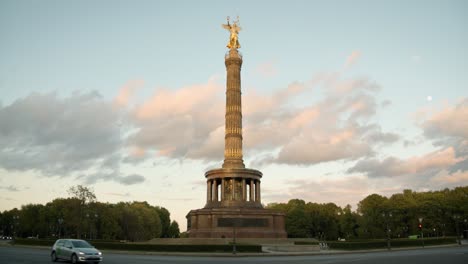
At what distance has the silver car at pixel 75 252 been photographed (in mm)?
20219

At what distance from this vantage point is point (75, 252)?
20.5 metres

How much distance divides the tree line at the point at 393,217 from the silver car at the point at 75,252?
55.6 metres

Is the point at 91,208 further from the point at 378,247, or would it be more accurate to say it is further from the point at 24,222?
the point at 378,247

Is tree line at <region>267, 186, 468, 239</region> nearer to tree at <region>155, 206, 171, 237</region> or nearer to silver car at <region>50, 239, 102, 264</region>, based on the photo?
tree at <region>155, 206, 171, 237</region>

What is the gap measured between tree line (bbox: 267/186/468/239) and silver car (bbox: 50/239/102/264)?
55.6 meters

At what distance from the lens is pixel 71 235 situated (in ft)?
293

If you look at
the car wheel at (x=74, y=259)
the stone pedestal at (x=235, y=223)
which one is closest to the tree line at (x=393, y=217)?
the stone pedestal at (x=235, y=223)

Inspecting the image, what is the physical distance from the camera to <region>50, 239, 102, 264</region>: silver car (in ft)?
66.3

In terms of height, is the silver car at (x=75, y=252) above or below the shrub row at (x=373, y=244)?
above

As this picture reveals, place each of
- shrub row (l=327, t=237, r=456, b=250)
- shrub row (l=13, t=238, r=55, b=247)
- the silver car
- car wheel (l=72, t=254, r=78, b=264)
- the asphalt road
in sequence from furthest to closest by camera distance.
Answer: shrub row (l=327, t=237, r=456, b=250) < shrub row (l=13, t=238, r=55, b=247) < the asphalt road < car wheel (l=72, t=254, r=78, b=264) < the silver car

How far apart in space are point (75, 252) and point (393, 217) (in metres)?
74.7

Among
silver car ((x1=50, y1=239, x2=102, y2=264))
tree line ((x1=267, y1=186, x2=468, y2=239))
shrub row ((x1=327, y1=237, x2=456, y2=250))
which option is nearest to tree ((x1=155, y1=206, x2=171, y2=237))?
tree line ((x1=267, y1=186, x2=468, y2=239))

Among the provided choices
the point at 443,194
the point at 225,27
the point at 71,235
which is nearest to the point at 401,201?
the point at 443,194

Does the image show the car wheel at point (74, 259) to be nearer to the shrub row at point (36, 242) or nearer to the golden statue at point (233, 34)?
the shrub row at point (36, 242)
